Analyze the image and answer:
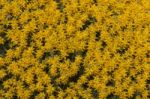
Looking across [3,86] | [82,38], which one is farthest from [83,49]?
[3,86]

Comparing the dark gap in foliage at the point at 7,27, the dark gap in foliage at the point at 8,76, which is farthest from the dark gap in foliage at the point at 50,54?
the dark gap in foliage at the point at 7,27

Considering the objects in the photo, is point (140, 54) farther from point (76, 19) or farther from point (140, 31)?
point (76, 19)

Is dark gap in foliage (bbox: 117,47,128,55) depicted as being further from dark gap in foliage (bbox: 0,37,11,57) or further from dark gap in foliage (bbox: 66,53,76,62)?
dark gap in foliage (bbox: 0,37,11,57)

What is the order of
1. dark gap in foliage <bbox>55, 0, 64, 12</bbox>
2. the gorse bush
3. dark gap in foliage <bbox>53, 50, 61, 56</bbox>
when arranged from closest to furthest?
1. the gorse bush
2. dark gap in foliage <bbox>53, 50, 61, 56</bbox>
3. dark gap in foliage <bbox>55, 0, 64, 12</bbox>

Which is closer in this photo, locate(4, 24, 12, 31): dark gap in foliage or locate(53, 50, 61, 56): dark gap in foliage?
locate(53, 50, 61, 56): dark gap in foliage

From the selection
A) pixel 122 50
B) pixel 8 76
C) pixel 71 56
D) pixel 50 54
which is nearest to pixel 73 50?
pixel 71 56

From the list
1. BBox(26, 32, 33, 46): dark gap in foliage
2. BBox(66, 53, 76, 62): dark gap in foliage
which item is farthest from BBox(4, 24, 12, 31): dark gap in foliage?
BBox(66, 53, 76, 62): dark gap in foliage

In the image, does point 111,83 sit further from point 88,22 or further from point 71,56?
point 88,22

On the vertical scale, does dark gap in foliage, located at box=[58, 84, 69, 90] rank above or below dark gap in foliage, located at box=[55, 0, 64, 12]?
below

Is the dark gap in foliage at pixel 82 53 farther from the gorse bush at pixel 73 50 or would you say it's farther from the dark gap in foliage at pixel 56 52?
the dark gap in foliage at pixel 56 52
